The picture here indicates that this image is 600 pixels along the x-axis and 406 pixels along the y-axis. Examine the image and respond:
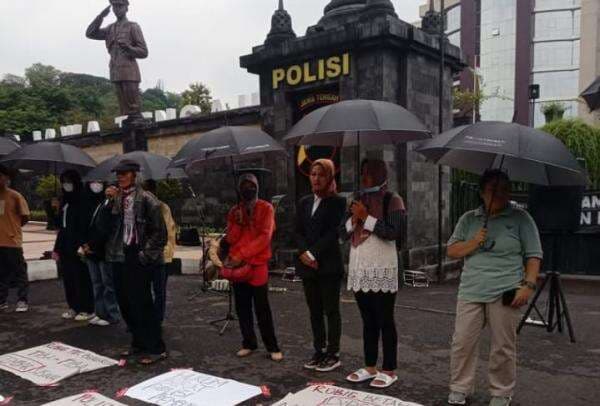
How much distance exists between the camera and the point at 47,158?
680 centimetres

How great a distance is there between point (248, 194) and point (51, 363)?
98.5 inches

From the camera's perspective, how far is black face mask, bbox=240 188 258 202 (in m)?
5.10

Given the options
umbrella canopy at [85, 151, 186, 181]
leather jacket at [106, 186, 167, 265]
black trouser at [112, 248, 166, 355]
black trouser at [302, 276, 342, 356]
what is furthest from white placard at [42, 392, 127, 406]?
umbrella canopy at [85, 151, 186, 181]

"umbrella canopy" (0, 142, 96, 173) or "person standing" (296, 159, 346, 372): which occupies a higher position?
"umbrella canopy" (0, 142, 96, 173)

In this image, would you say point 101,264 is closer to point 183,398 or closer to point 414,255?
point 183,398

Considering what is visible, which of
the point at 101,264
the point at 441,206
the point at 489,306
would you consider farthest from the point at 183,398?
the point at 441,206

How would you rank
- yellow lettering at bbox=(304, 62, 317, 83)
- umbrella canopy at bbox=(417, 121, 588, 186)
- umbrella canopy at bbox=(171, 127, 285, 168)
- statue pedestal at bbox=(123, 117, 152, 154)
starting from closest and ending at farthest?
umbrella canopy at bbox=(417, 121, 588, 186)
umbrella canopy at bbox=(171, 127, 285, 168)
yellow lettering at bbox=(304, 62, 317, 83)
statue pedestal at bbox=(123, 117, 152, 154)

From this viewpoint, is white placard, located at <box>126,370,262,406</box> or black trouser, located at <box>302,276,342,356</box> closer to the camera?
white placard, located at <box>126,370,262,406</box>

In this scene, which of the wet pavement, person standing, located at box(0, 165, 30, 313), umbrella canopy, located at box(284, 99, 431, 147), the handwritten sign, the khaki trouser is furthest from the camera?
person standing, located at box(0, 165, 30, 313)

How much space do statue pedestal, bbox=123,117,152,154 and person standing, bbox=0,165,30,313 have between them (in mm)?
10647

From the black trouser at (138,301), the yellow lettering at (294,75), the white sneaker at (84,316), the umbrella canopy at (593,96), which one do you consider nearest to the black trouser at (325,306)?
the black trouser at (138,301)

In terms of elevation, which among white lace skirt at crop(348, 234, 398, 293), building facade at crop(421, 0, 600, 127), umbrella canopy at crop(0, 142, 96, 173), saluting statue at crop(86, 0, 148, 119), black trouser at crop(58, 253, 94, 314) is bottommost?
black trouser at crop(58, 253, 94, 314)

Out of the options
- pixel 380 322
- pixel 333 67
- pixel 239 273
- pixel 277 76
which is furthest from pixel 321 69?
pixel 380 322

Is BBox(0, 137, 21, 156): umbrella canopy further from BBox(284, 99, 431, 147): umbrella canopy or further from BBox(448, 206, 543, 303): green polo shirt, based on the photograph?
BBox(448, 206, 543, 303): green polo shirt
